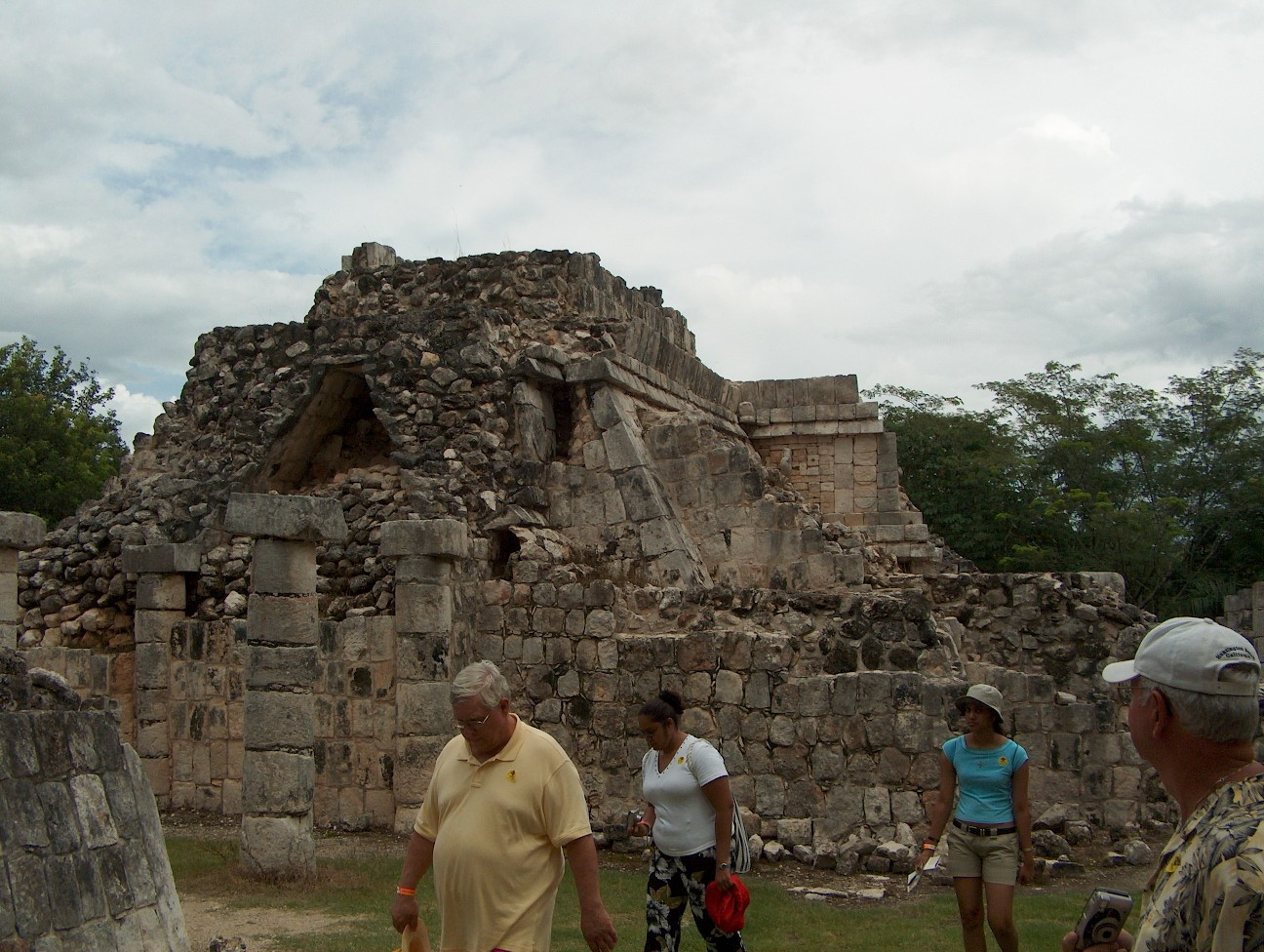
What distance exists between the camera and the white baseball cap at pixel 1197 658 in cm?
267

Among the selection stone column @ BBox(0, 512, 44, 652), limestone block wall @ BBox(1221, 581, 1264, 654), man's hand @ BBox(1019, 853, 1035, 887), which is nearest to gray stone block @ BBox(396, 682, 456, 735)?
stone column @ BBox(0, 512, 44, 652)

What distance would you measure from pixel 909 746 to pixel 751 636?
1.48 metres

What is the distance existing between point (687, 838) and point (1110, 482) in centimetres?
2757

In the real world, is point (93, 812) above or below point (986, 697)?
below

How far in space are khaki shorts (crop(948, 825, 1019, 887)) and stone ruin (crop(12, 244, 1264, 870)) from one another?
11.0ft

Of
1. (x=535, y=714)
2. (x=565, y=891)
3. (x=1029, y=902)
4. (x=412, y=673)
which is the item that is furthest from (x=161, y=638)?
(x=1029, y=902)

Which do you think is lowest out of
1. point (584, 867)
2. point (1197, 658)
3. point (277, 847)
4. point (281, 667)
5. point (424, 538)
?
point (277, 847)

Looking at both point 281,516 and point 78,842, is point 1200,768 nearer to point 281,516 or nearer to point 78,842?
point 78,842

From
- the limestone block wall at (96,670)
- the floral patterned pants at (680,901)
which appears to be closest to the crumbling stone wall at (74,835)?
the floral patterned pants at (680,901)

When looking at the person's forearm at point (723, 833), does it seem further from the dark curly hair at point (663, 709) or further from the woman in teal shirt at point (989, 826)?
the woman in teal shirt at point (989, 826)

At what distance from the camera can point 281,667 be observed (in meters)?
9.91

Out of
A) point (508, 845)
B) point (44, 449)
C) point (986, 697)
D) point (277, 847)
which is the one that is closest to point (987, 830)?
point (986, 697)

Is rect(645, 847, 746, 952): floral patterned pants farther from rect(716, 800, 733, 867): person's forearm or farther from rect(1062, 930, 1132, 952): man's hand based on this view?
rect(1062, 930, 1132, 952): man's hand

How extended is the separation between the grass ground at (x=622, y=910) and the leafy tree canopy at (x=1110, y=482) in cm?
1927
